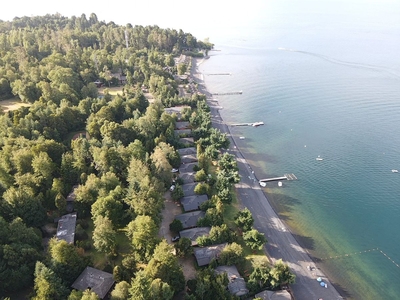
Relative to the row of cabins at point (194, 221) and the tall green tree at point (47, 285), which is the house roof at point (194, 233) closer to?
the row of cabins at point (194, 221)

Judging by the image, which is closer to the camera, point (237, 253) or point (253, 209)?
point (237, 253)

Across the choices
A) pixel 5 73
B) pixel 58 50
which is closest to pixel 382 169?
pixel 5 73

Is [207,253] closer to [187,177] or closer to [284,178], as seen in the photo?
[187,177]

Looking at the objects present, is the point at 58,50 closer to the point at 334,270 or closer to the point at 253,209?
the point at 253,209

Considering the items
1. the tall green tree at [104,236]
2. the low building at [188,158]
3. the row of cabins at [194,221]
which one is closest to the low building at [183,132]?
the row of cabins at [194,221]

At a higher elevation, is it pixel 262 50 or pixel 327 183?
pixel 262 50

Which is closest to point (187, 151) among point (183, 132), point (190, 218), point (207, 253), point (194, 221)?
point (183, 132)
